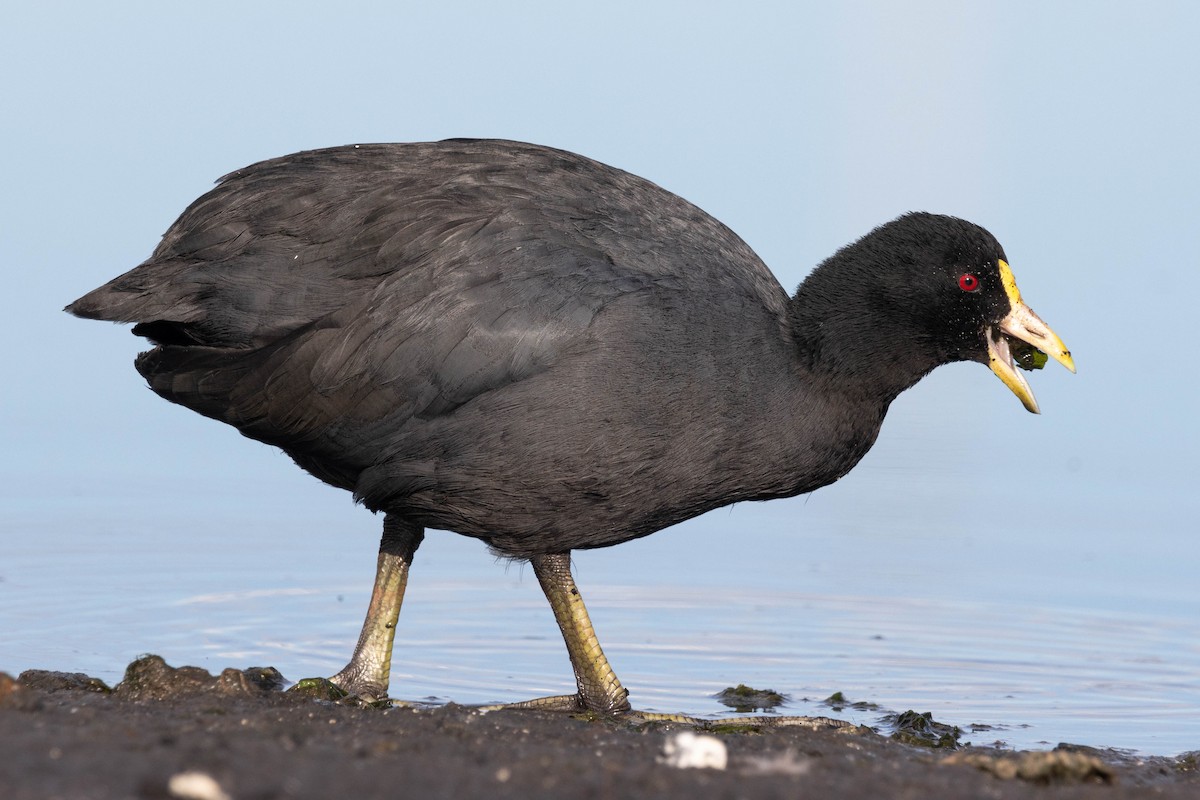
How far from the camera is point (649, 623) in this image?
8.48 metres

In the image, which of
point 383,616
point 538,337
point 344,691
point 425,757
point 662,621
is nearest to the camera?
point 425,757

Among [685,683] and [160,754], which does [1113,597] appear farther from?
[160,754]

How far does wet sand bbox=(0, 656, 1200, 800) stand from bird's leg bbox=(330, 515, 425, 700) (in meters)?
0.72

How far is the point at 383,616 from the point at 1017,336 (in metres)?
2.64

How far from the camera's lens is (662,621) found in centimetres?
852

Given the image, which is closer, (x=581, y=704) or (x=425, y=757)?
(x=425, y=757)

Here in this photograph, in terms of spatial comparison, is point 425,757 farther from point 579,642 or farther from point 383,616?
point 383,616

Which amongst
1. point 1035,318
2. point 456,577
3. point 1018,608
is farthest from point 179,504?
point 1035,318

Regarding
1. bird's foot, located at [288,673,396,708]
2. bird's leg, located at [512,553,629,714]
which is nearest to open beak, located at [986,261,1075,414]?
bird's leg, located at [512,553,629,714]

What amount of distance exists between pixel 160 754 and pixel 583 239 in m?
2.67

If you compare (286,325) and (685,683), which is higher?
(286,325)

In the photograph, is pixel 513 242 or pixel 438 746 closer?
pixel 438 746

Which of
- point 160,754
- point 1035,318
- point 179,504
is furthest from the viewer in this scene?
point 179,504

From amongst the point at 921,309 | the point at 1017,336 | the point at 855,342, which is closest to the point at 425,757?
the point at 855,342
